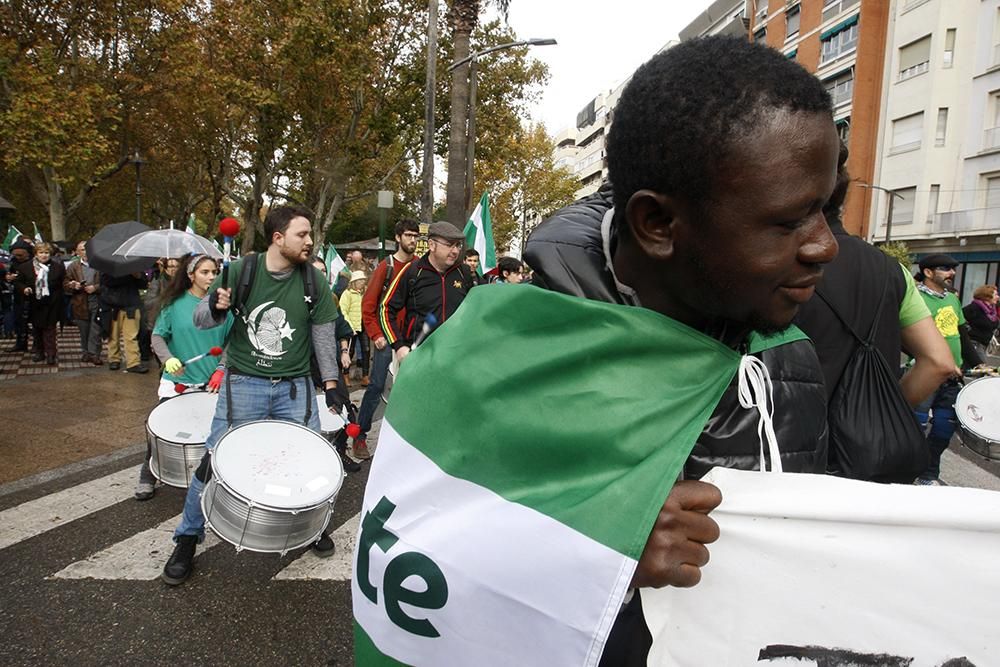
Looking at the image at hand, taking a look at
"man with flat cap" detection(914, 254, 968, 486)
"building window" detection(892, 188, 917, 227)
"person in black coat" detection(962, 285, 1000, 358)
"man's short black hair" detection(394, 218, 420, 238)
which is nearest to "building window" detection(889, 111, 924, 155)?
"building window" detection(892, 188, 917, 227)

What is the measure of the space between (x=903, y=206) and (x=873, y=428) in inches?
1373

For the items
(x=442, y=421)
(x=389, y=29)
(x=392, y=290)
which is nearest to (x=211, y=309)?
(x=392, y=290)

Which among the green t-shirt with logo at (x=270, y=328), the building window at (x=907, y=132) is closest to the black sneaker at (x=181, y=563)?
the green t-shirt with logo at (x=270, y=328)

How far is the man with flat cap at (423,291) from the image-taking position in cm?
624

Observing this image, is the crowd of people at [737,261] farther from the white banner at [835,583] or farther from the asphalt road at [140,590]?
the asphalt road at [140,590]

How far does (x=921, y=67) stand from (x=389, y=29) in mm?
23576

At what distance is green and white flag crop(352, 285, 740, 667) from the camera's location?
105cm

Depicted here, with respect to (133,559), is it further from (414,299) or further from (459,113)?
(459,113)

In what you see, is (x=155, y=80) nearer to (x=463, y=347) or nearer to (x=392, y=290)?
(x=392, y=290)

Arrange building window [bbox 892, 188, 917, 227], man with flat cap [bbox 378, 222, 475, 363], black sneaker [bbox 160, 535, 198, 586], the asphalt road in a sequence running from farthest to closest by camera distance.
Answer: building window [bbox 892, 188, 917, 227]
man with flat cap [bbox 378, 222, 475, 363]
black sneaker [bbox 160, 535, 198, 586]
the asphalt road

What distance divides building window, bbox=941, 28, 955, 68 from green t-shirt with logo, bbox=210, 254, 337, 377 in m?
33.7

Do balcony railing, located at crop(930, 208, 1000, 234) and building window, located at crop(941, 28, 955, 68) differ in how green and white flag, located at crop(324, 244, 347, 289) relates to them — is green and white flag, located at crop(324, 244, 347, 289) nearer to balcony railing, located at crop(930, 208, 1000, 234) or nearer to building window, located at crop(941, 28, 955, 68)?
balcony railing, located at crop(930, 208, 1000, 234)

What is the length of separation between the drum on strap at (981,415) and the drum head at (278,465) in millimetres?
5116

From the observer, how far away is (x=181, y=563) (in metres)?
3.59
